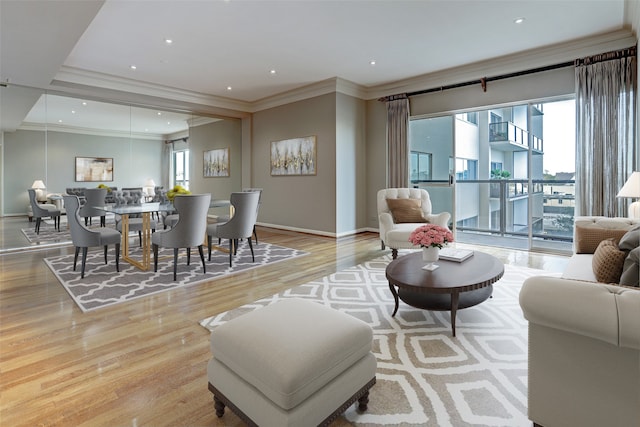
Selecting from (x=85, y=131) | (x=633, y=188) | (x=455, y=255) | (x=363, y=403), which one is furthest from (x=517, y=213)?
(x=85, y=131)

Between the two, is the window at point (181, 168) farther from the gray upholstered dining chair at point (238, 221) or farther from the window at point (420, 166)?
the window at point (420, 166)

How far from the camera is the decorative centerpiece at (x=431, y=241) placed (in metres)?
2.97

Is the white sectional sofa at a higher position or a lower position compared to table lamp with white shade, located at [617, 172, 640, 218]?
lower

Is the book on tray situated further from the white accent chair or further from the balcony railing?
the balcony railing

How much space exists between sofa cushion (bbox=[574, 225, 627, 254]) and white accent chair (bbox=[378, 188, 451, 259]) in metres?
1.59

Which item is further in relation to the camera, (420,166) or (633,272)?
(420,166)

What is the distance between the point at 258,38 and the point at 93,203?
3503mm

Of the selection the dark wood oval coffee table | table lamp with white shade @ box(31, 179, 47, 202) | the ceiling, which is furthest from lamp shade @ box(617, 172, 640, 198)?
table lamp with white shade @ box(31, 179, 47, 202)

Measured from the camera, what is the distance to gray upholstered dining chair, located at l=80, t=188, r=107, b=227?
523cm

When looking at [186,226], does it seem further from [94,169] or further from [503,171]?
[503,171]

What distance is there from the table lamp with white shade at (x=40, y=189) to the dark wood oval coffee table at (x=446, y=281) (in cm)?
589

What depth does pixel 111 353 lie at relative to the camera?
2307 millimetres

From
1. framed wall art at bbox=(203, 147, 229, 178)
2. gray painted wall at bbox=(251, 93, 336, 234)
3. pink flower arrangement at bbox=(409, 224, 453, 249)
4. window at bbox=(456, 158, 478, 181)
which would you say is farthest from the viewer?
framed wall art at bbox=(203, 147, 229, 178)

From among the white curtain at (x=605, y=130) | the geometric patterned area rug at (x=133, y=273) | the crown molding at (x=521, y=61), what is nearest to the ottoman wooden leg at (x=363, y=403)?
the geometric patterned area rug at (x=133, y=273)
